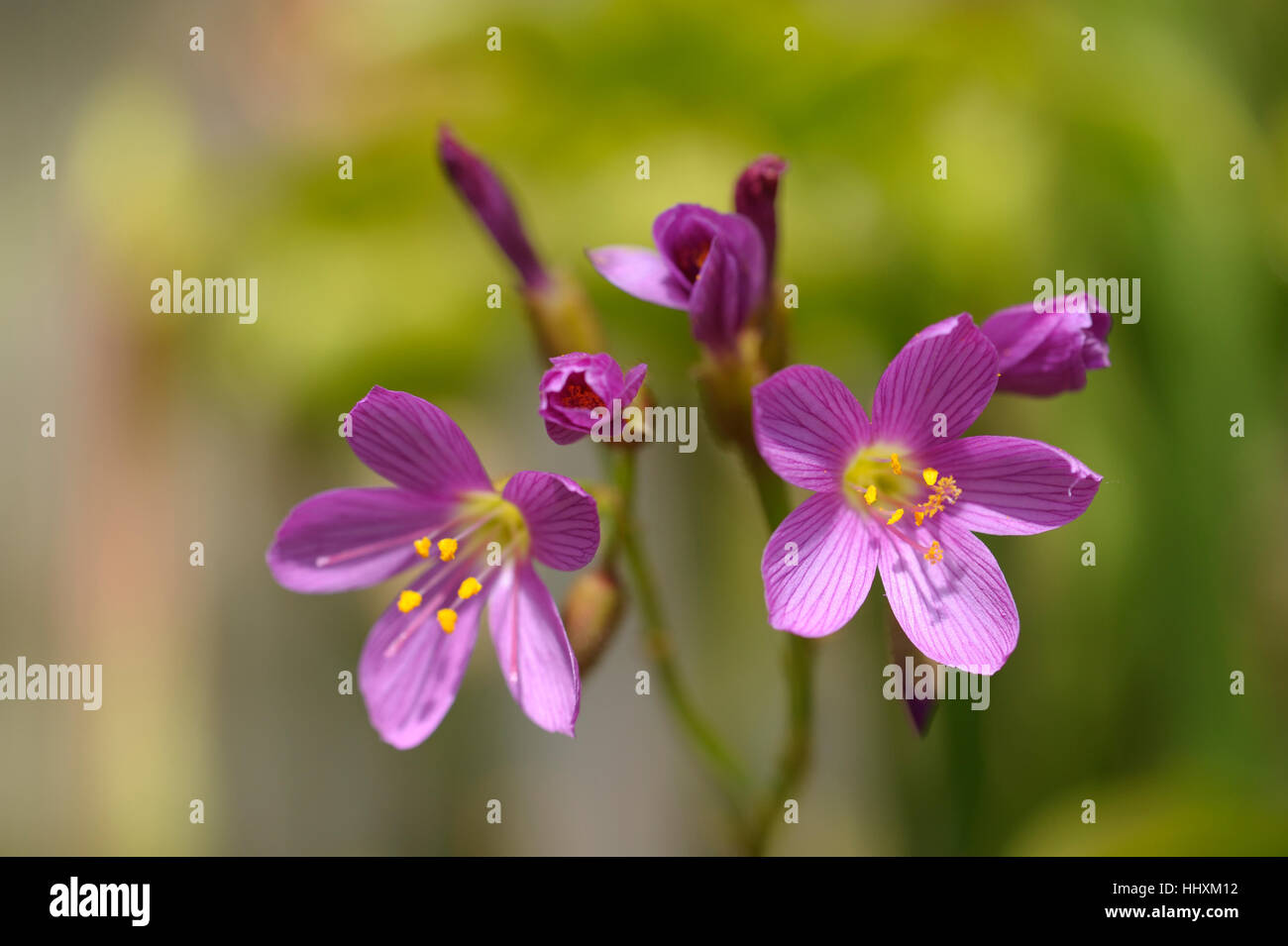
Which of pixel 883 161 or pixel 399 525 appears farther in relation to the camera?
pixel 883 161

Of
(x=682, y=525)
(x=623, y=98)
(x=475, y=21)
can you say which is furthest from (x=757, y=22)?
(x=682, y=525)

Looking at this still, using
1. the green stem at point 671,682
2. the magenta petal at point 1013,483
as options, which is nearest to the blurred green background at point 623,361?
the green stem at point 671,682

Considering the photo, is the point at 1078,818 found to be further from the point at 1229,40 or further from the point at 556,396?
the point at 1229,40

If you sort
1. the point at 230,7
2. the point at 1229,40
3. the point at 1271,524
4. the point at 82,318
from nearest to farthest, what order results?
the point at 1271,524 → the point at 1229,40 → the point at 82,318 → the point at 230,7

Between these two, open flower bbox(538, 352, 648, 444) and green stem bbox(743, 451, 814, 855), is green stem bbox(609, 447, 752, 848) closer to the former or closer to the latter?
green stem bbox(743, 451, 814, 855)

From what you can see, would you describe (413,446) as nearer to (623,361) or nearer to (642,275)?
(642,275)

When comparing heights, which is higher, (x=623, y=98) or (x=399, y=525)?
(x=623, y=98)

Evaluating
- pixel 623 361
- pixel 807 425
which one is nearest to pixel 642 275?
pixel 807 425

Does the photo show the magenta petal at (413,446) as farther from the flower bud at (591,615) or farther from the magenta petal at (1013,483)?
the magenta petal at (1013,483)
